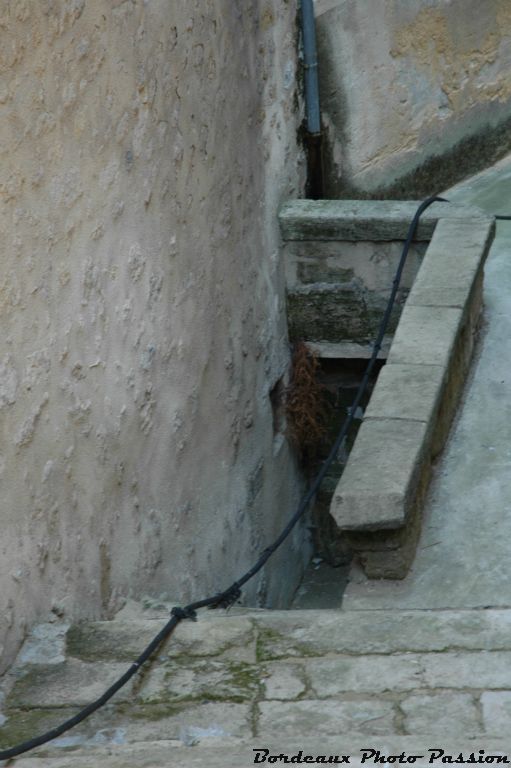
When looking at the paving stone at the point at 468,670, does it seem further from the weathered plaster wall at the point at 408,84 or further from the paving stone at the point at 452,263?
the weathered plaster wall at the point at 408,84

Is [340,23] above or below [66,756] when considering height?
above

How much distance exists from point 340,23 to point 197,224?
7.03ft

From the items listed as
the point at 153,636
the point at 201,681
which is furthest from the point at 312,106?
the point at 201,681

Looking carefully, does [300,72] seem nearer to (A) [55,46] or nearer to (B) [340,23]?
(B) [340,23]

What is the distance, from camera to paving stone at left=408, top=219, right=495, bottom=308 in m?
5.54

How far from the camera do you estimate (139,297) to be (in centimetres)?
485

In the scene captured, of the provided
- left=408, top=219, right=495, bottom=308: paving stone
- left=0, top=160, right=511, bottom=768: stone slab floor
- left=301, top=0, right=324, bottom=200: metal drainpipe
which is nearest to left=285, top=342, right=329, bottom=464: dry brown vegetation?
left=301, top=0, right=324, bottom=200: metal drainpipe

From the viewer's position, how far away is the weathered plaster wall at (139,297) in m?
3.85

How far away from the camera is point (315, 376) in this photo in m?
7.26

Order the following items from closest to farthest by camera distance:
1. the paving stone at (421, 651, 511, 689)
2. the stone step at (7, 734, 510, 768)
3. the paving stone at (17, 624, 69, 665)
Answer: the stone step at (7, 734, 510, 768) → the paving stone at (421, 651, 511, 689) → the paving stone at (17, 624, 69, 665)

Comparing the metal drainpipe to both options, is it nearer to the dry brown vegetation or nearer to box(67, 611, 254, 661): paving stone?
the dry brown vegetation

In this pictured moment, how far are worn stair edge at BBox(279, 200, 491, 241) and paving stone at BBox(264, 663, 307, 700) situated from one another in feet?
10.6

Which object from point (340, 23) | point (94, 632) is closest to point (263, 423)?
point (340, 23)

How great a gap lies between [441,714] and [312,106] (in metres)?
4.41
